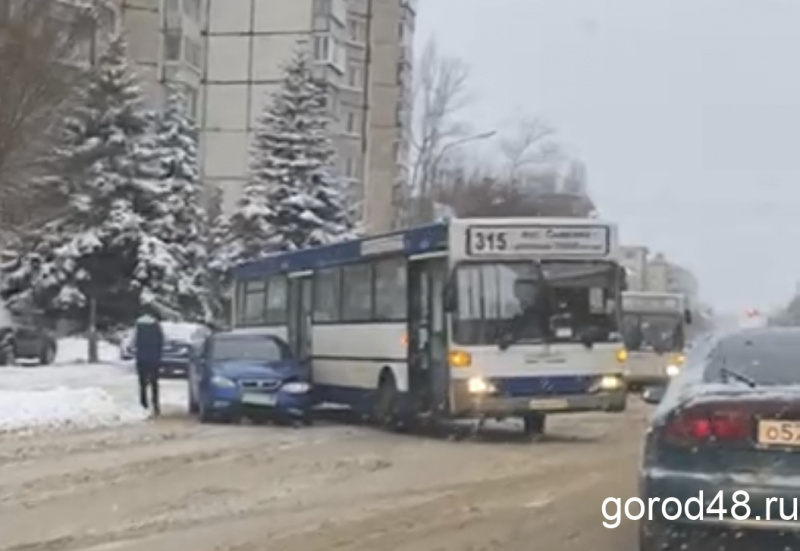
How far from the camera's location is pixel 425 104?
279 feet

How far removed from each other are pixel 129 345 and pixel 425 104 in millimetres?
37164

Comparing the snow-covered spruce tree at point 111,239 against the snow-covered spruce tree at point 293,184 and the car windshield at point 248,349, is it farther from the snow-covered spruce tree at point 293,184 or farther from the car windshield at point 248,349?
the car windshield at point 248,349

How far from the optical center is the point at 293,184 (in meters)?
Answer: 62.9

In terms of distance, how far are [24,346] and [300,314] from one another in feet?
73.0

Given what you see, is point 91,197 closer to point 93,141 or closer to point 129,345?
point 93,141

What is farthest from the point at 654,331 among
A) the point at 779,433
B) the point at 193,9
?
the point at 193,9

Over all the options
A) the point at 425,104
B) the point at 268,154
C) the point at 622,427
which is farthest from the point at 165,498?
the point at 425,104

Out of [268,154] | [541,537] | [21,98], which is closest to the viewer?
[541,537]

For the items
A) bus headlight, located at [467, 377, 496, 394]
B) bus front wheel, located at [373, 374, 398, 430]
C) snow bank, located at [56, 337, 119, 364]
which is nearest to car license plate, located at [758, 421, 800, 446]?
bus headlight, located at [467, 377, 496, 394]

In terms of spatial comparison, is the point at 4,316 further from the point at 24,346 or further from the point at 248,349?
the point at 248,349

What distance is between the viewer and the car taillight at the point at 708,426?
8.39 metres

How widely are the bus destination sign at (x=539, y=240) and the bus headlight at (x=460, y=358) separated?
131 centimetres

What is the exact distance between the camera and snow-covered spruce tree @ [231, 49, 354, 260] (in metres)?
62.2

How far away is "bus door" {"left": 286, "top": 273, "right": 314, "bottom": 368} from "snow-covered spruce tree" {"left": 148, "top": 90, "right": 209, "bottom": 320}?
1183 inches
